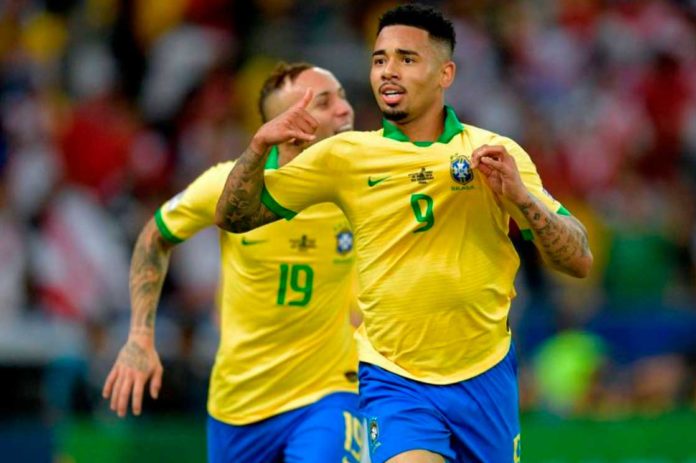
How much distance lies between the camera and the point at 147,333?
7.82 metres

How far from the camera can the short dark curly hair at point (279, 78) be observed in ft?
26.8

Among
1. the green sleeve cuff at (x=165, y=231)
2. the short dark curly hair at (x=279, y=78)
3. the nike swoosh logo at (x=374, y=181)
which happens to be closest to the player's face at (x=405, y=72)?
the nike swoosh logo at (x=374, y=181)

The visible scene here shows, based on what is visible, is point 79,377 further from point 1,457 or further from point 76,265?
point 76,265

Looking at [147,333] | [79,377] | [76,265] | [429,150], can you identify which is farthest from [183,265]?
[429,150]

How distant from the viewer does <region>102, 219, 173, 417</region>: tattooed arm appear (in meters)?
7.50

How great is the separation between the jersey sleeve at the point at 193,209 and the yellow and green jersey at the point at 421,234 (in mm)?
1083

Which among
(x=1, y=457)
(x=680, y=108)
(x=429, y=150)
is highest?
(x=680, y=108)

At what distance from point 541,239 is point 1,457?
6.27m

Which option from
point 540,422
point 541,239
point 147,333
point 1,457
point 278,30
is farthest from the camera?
point 278,30

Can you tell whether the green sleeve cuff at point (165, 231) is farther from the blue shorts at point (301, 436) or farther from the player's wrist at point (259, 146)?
the player's wrist at point (259, 146)

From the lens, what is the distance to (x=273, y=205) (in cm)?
677

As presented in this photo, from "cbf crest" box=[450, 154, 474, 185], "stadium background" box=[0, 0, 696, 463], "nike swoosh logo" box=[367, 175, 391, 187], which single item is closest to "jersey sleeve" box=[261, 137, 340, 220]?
"nike swoosh logo" box=[367, 175, 391, 187]

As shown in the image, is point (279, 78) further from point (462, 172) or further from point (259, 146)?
point (462, 172)

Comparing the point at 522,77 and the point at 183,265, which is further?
the point at 522,77
